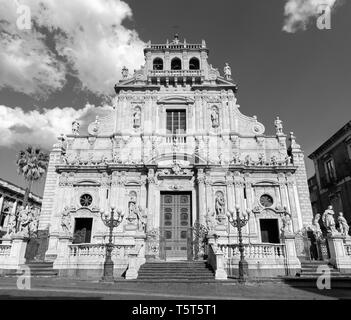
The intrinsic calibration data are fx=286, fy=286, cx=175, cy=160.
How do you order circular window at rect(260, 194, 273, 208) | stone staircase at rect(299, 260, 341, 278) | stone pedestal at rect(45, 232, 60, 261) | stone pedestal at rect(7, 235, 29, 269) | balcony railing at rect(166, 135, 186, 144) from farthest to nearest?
balcony railing at rect(166, 135, 186, 144), circular window at rect(260, 194, 273, 208), stone pedestal at rect(45, 232, 60, 261), stone pedestal at rect(7, 235, 29, 269), stone staircase at rect(299, 260, 341, 278)

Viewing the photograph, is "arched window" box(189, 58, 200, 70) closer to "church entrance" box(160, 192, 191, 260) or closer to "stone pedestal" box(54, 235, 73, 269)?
"church entrance" box(160, 192, 191, 260)

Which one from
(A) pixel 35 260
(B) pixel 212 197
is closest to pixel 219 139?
(B) pixel 212 197

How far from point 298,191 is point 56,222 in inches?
686

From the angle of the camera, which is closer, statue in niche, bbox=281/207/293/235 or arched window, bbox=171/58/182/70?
statue in niche, bbox=281/207/293/235

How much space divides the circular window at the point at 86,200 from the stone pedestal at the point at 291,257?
1333cm

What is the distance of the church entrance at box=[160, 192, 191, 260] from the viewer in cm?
1891

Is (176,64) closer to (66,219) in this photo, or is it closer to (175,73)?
(175,73)

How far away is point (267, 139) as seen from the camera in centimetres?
2284

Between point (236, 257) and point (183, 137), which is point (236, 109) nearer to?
point (183, 137)

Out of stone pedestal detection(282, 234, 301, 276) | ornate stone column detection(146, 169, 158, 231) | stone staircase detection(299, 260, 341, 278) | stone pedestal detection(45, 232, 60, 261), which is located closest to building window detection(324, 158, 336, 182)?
stone staircase detection(299, 260, 341, 278)

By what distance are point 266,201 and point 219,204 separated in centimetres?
363

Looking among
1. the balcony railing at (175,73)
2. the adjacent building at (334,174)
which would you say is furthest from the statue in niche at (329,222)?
the balcony railing at (175,73)

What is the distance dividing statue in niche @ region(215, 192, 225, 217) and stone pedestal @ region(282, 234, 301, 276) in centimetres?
527
